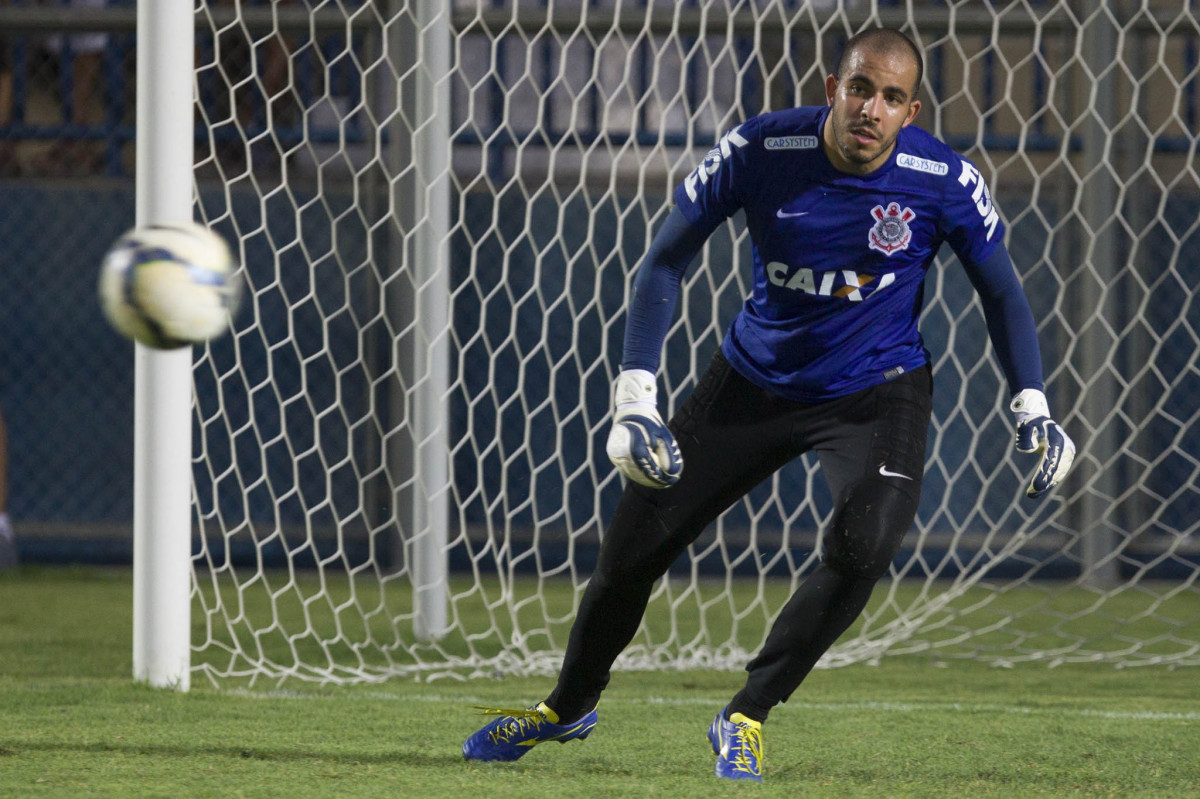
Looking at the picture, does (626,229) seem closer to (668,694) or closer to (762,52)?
(762,52)

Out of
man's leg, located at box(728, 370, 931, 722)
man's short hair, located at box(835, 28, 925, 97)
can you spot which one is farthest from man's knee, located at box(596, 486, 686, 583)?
man's short hair, located at box(835, 28, 925, 97)

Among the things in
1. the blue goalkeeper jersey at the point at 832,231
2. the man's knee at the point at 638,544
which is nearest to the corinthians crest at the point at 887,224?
the blue goalkeeper jersey at the point at 832,231

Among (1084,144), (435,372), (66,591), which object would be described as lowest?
(66,591)

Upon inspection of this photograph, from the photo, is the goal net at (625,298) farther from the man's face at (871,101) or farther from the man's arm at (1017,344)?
the man's face at (871,101)

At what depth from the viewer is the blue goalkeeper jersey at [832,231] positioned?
10.2 feet

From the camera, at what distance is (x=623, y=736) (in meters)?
3.69

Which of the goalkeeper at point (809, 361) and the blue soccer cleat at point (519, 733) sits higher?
the goalkeeper at point (809, 361)

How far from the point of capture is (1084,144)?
6852 millimetres

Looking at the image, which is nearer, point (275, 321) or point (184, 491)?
point (184, 491)

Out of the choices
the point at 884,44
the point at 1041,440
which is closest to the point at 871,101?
the point at 884,44

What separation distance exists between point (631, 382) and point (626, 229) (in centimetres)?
411

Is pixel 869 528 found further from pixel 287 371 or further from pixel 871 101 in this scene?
pixel 287 371

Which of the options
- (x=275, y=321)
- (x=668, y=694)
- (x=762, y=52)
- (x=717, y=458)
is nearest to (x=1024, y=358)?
(x=717, y=458)

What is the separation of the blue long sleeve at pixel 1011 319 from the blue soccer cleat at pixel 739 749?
96cm
